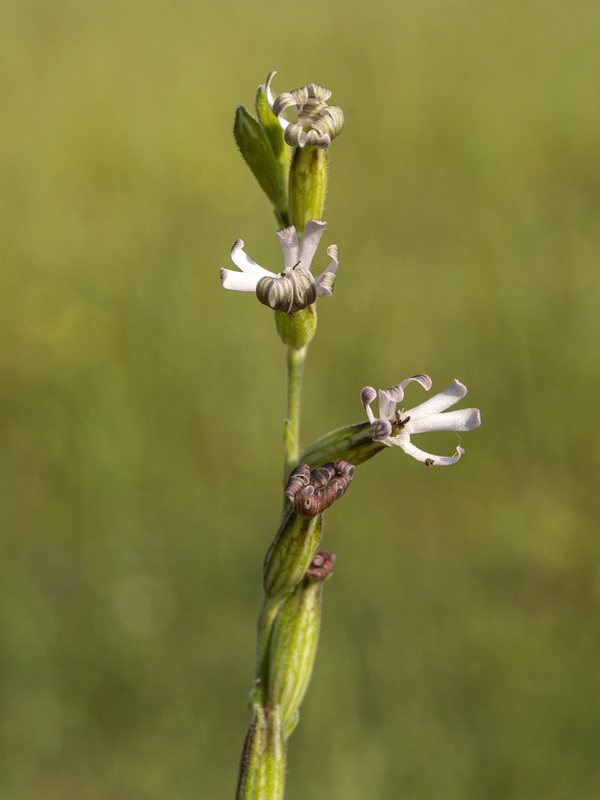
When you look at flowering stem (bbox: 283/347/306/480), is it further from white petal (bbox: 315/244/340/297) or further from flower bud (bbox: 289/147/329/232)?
flower bud (bbox: 289/147/329/232)

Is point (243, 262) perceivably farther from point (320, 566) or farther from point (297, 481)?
point (320, 566)

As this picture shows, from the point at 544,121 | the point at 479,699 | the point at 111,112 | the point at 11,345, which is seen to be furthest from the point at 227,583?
the point at 544,121

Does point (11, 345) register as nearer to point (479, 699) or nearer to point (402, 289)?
point (402, 289)

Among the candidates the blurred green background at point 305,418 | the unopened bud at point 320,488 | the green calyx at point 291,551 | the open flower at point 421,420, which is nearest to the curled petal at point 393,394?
Answer: the open flower at point 421,420

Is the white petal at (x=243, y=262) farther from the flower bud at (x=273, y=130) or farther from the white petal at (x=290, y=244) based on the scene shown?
the flower bud at (x=273, y=130)

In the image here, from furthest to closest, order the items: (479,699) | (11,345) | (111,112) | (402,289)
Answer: (111,112)
(402,289)
(11,345)
(479,699)

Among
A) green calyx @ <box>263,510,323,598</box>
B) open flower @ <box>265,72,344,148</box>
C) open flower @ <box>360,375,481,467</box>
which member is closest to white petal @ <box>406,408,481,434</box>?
open flower @ <box>360,375,481,467</box>
